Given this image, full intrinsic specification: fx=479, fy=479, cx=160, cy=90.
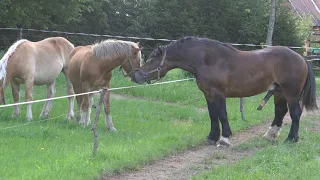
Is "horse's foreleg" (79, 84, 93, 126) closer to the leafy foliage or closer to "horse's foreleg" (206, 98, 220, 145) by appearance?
"horse's foreleg" (206, 98, 220, 145)

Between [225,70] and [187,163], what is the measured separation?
200cm

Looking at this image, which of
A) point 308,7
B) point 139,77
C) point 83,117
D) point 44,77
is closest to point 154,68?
point 139,77

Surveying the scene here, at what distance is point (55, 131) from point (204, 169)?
3.05 metres

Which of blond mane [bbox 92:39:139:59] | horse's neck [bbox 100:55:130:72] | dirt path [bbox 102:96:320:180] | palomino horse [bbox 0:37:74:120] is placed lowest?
dirt path [bbox 102:96:320:180]

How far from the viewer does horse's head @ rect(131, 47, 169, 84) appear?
8570 mm

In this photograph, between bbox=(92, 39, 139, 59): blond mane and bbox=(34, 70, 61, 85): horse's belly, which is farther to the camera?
bbox=(34, 70, 61, 85): horse's belly

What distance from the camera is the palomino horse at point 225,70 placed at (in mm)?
8445

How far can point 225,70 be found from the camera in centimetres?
845

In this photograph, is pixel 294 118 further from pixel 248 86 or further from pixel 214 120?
pixel 214 120

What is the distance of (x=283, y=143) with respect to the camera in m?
8.59

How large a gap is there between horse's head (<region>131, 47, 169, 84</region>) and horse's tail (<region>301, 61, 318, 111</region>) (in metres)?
2.64

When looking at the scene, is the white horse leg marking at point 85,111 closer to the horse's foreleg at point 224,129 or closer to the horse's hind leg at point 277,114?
the horse's foreleg at point 224,129

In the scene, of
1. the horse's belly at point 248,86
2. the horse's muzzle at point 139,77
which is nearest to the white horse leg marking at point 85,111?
the horse's muzzle at point 139,77

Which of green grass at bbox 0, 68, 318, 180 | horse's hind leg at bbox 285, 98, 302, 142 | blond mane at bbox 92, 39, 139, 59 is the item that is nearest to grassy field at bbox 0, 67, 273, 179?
green grass at bbox 0, 68, 318, 180
